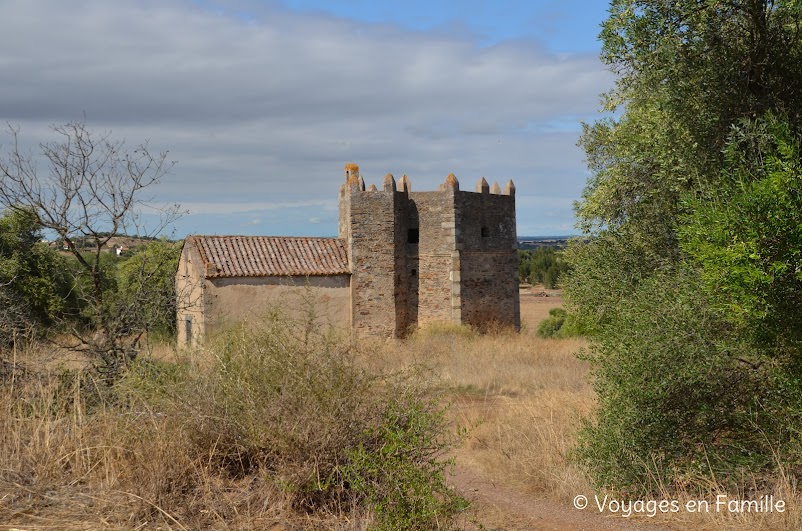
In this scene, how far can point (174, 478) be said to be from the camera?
621 cm

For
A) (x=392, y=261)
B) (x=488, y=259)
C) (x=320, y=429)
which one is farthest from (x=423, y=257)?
(x=320, y=429)

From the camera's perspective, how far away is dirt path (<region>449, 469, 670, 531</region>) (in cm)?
748

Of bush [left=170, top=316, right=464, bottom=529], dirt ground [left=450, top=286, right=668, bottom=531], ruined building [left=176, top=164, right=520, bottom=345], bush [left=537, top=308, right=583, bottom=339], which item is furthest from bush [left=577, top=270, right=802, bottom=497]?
bush [left=537, top=308, right=583, bottom=339]

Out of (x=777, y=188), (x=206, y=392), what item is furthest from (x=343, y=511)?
(x=777, y=188)

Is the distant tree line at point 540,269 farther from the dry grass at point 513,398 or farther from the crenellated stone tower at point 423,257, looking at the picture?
the dry grass at point 513,398

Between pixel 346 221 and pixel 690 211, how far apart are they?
16.3 m

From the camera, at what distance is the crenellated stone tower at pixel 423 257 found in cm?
2330

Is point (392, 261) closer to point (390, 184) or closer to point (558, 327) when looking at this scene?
point (390, 184)

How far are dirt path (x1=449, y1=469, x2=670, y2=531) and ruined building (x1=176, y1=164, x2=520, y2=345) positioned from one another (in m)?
14.0

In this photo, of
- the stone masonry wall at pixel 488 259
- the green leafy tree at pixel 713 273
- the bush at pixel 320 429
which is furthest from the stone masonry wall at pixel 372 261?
the bush at pixel 320 429

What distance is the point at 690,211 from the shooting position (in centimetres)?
943

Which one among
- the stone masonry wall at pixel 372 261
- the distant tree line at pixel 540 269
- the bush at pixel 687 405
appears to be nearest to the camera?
the bush at pixel 687 405

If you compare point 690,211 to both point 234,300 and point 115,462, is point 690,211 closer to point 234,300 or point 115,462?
point 115,462

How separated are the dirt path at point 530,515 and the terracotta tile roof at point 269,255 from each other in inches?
561
